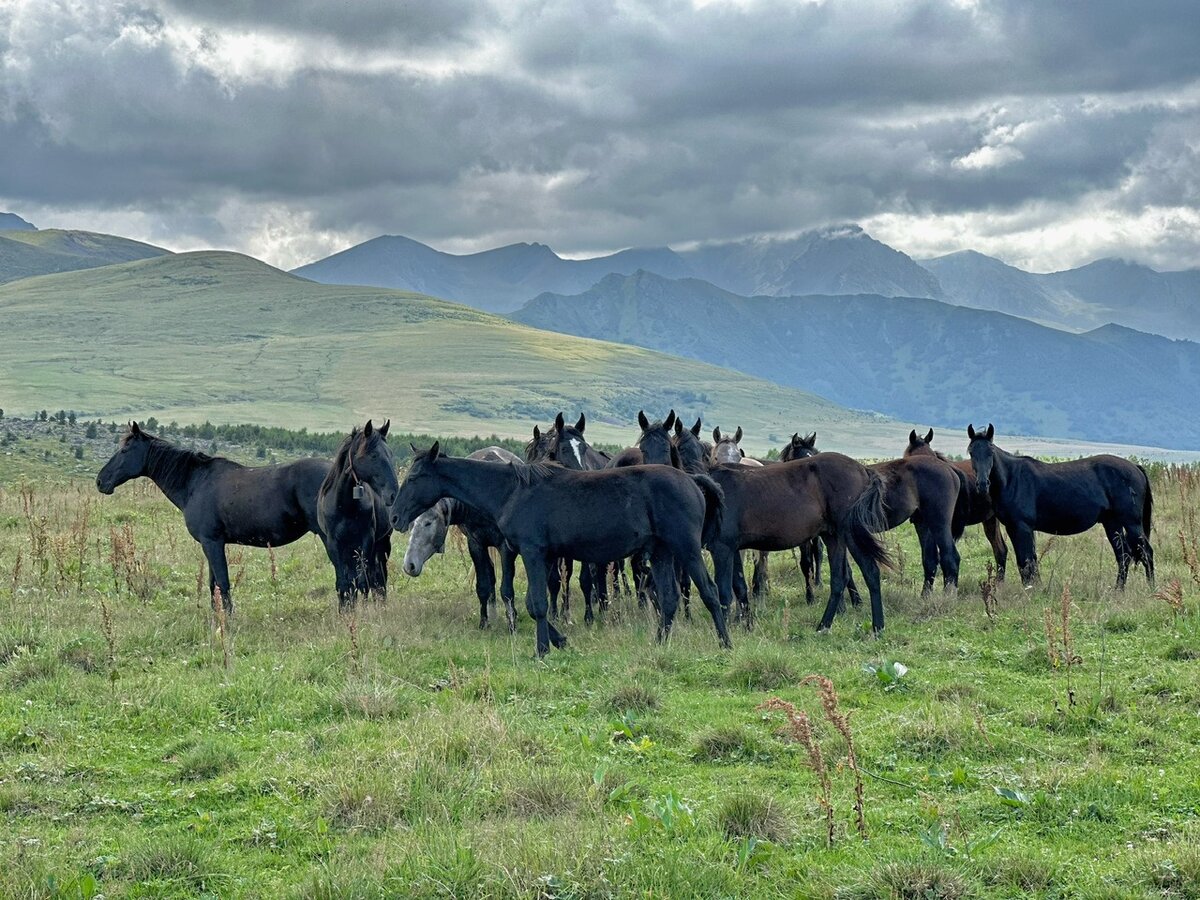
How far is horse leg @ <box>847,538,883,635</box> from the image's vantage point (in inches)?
515

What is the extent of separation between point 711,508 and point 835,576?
186cm

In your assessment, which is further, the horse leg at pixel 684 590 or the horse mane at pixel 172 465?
the horse mane at pixel 172 465

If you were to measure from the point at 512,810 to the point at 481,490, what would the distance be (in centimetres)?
655

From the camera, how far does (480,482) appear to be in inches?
Answer: 514

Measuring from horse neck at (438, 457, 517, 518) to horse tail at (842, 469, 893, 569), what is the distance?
4.48 m

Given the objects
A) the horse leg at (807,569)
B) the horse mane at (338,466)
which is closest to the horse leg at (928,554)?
the horse leg at (807,569)

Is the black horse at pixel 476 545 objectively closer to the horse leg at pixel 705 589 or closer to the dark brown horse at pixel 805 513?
the horse leg at pixel 705 589

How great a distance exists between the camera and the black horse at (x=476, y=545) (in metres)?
14.0

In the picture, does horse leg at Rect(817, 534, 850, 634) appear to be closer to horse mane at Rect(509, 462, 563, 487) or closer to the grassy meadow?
the grassy meadow

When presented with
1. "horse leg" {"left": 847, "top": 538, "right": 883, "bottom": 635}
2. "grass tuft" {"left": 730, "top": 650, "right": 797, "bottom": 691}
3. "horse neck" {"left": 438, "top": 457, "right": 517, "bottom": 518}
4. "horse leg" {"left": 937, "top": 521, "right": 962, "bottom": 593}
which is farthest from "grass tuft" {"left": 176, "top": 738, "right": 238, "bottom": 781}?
"horse leg" {"left": 937, "top": 521, "right": 962, "bottom": 593}

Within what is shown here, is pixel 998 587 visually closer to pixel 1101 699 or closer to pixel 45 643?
pixel 1101 699

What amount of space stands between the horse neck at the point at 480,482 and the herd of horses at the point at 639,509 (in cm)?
2

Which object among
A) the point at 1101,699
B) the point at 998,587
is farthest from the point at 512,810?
the point at 998,587

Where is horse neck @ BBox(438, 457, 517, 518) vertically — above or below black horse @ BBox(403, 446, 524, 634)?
above
